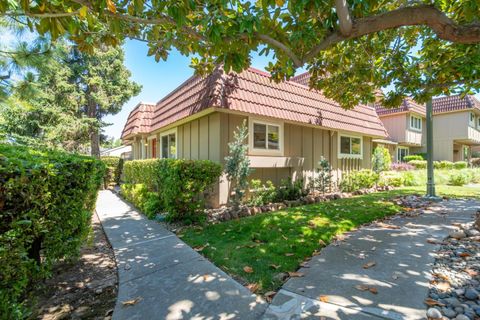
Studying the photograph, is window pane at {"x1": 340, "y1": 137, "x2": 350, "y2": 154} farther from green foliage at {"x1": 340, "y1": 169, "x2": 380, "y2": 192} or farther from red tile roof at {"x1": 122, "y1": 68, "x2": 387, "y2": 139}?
green foliage at {"x1": 340, "y1": 169, "x2": 380, "y2": 192}

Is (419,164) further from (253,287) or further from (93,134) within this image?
(93,134)

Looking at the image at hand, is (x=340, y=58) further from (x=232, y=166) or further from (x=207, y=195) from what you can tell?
(x=207, y=195)

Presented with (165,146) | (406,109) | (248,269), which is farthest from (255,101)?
(406,109)

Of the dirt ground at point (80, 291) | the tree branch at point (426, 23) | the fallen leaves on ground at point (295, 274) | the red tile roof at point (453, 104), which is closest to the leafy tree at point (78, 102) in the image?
the dirt ground at point (80, 291)

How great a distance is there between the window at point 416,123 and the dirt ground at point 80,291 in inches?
1079

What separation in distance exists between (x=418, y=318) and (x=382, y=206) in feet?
18.8

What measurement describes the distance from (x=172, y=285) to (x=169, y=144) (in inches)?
363

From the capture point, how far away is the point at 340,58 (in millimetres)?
5934

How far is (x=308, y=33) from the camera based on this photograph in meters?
3.80

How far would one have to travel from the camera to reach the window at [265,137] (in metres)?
8.52

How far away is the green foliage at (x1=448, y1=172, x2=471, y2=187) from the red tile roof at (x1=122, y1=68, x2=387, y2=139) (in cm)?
623

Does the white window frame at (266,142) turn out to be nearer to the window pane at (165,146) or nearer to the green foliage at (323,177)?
the green foliage at (323,177)

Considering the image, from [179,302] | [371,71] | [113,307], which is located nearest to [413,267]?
[179,302]

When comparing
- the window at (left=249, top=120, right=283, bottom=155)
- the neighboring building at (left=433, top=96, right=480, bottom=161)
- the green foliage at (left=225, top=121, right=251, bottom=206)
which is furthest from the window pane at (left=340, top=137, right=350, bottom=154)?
the neighboring building at (left=433, top=96, right=480, bottom=161)
